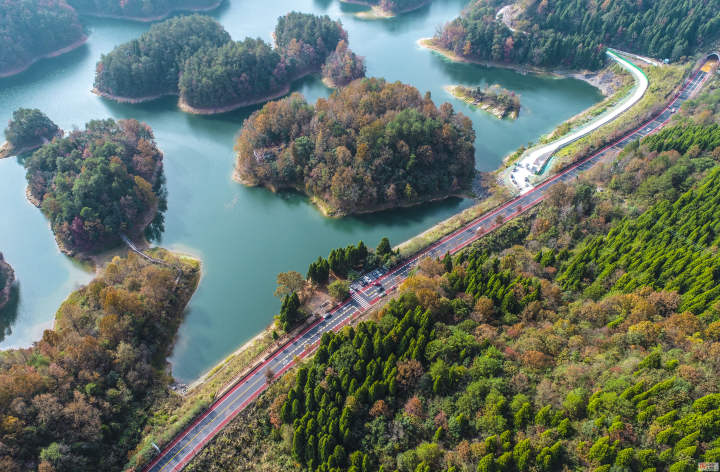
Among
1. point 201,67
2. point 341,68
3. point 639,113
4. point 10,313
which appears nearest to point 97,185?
point 10,313

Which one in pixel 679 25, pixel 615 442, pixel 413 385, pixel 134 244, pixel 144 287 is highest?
pixel 679 25

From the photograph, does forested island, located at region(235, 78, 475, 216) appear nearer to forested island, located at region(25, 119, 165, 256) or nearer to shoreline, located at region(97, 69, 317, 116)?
forested island, located at region(25, 119, 165, 256)

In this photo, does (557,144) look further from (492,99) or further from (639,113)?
(492,99)

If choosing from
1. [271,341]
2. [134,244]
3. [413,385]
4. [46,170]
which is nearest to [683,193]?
[413,385]

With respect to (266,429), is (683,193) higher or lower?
higher

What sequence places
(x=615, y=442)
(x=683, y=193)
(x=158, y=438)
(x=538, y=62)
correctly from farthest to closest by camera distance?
(x=538, y=62), (x=683, y=193), (x=158, y=438), (x=615, y=442)

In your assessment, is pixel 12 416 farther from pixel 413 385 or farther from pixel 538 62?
pixel 538 62

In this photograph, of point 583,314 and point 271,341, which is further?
point 271,341
